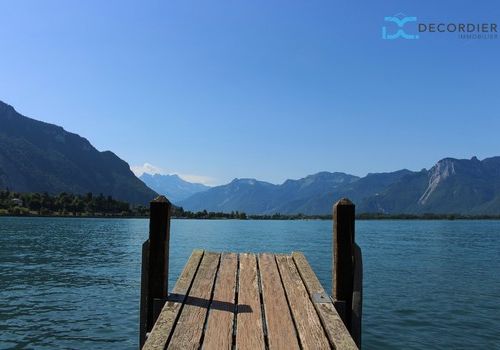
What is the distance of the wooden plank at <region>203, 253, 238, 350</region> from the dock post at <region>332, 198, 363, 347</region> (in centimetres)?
217

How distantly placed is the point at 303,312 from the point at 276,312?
1.61 ft

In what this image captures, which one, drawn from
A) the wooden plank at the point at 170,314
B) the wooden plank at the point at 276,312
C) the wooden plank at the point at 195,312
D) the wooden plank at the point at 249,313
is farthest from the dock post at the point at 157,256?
the wooden plank at the point at 276,312

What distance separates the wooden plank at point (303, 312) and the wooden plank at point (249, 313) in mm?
639

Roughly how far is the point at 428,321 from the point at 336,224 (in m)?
16.4

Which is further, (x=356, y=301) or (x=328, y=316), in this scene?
(x=356, y=301)

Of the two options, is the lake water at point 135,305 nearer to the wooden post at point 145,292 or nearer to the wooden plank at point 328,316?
the wooden post at point 145,292

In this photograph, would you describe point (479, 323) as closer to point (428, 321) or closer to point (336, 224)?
point (428, 321)

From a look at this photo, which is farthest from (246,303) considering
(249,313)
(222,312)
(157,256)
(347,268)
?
(347,268)

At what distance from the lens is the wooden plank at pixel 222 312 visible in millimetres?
7005

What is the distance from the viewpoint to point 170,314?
26.0 ft

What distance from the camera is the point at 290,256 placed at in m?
13.0

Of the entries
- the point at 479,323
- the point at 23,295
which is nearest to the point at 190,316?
the point at 479,323

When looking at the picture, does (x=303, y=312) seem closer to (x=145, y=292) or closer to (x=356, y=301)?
(x=356, y=301)

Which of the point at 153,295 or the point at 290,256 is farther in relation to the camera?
the point at 290,256
